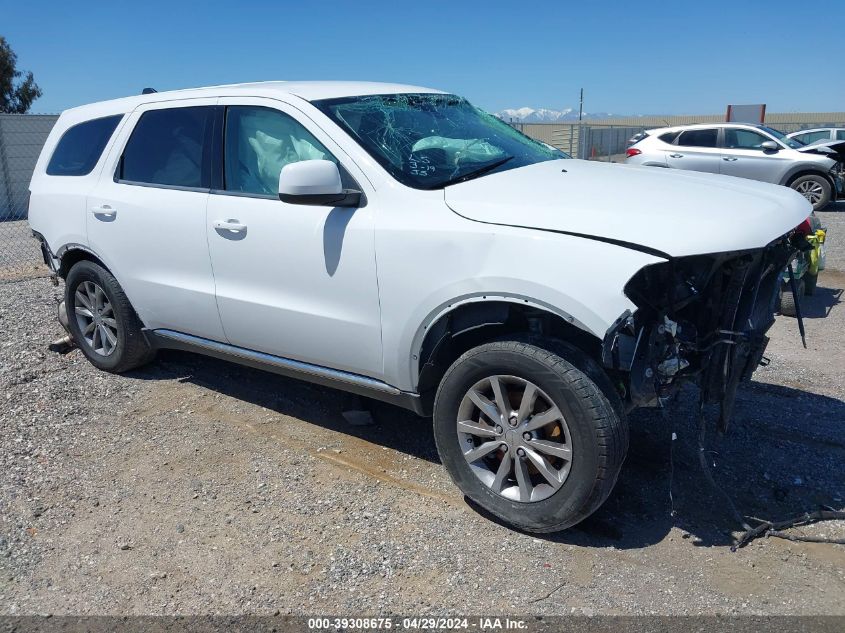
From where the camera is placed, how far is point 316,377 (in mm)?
4047

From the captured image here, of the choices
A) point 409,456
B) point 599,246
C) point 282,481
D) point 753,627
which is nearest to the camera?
point 753,627

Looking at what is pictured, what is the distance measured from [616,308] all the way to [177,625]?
85.3 inches

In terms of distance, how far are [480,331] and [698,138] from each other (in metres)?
12.6

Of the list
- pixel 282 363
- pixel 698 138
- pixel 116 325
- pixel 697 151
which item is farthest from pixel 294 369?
pixel 698 138

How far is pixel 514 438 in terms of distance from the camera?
3287 millimetres

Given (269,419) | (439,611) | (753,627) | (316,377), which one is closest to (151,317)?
(269,419)

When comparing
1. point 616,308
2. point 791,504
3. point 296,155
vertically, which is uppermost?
point 296,155

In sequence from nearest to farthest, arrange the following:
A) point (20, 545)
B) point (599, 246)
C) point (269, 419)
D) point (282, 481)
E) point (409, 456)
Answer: point (599, 246) → point (20, 545) → point (282, 481) → point (409, 456) → point (269, 419)

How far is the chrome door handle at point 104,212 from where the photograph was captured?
15.8ft

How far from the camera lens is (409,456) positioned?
4188mm

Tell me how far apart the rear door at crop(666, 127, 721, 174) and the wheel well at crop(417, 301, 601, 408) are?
12.0 meters

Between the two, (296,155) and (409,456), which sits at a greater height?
(296,155)

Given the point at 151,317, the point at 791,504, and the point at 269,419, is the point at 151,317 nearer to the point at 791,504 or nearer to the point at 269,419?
the point at 269,419

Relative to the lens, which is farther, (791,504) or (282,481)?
(282,481)
